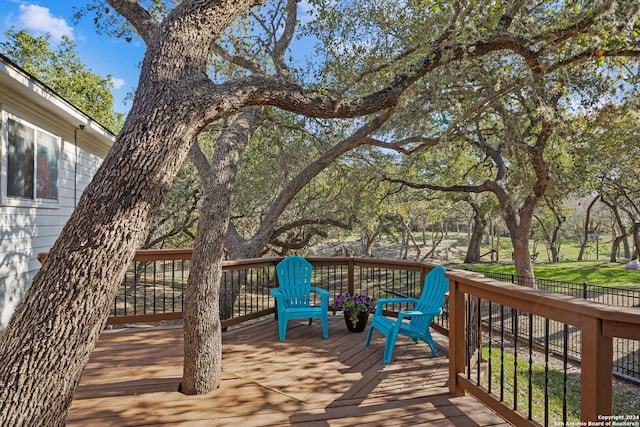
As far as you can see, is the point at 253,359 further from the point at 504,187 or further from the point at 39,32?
the point at 39,32

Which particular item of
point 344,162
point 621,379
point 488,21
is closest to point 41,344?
point 488,21

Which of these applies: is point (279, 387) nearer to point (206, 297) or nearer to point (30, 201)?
point (206, 297)

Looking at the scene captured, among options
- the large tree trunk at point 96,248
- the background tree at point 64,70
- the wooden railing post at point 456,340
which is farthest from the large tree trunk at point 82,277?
the background tree at point 64,70

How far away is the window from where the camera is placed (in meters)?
4.52

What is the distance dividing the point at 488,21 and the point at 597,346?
3.45 meters

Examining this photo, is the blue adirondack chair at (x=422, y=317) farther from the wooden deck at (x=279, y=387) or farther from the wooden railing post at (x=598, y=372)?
the wooden railing post at (x=598, y=372)

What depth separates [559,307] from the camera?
6.47 ft

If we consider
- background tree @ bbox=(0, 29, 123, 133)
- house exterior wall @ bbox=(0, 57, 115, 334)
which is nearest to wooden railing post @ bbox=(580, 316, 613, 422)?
house exterior wall @ bbox=(0, 57, 115, 334)

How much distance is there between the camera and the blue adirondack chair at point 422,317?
3.77m

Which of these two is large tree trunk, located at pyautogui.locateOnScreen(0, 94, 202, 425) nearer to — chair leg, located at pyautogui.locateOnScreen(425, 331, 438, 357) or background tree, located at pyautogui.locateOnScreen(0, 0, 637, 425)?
background tree, located at pyautogui.locateOnScreen(0, 0, 637, 425)

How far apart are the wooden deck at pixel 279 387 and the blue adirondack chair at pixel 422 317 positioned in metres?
0.21

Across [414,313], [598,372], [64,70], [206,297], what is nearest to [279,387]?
[206,297]

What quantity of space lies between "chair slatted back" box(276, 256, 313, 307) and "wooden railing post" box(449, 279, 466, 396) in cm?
232

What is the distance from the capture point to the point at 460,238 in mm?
36625
